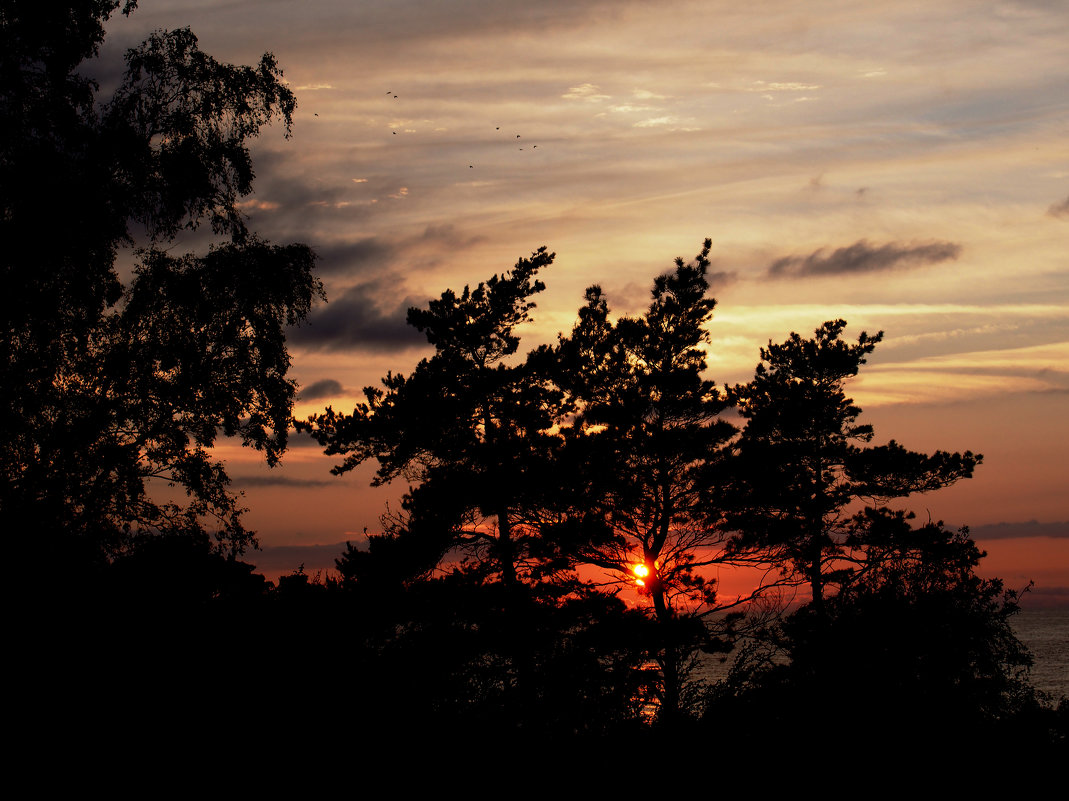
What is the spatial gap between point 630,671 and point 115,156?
16913mm

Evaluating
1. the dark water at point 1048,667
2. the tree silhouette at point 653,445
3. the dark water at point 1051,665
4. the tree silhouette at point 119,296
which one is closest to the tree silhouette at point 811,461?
the tree silhouette at point 653,445

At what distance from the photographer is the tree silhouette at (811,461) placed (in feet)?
94.2

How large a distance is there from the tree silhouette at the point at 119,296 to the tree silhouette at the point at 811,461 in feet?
51.1

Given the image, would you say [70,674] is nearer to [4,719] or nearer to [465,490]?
[4,719]

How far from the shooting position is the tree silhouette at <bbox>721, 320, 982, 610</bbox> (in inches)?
1130

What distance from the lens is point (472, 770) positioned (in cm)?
1556

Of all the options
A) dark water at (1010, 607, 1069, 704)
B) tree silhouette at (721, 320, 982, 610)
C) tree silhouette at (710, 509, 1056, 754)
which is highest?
tree silhouette at (721, 320, 982, 610)

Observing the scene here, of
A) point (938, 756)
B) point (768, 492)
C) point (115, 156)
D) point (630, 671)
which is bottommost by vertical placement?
point (938, 756)

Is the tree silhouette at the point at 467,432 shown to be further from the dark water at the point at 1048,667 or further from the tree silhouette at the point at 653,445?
the dark water at the point at 1048,667

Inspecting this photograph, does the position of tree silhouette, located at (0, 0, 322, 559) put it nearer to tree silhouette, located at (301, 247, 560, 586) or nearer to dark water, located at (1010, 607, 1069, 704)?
tree silhouette, located at (301, 247, 560, 586)

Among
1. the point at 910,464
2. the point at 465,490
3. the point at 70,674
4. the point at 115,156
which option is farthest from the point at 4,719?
the point at 910,464

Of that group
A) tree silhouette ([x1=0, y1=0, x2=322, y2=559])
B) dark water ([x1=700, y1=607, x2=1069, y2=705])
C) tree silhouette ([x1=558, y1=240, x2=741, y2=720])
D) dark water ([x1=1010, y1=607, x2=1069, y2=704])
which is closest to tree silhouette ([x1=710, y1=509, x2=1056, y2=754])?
tree silhouette ([x1=558, y1=240, x2=741, y2=720])

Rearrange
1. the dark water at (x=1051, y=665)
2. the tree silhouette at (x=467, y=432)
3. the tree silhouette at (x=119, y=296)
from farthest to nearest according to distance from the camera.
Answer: the dark water at (x=1051, y=665) → the tree silhouette at (x=467, y=432) → the tree silhouette at (x=119, y=296)

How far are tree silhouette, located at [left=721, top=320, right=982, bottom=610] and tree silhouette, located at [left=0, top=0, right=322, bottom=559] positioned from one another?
1558cm
